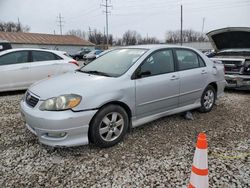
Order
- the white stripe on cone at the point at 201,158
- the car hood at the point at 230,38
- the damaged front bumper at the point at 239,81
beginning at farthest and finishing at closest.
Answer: the car hood at the point at 230,38, the damaged front bumper at the point at 239,81, the white stripe on cone at the point at 201,158

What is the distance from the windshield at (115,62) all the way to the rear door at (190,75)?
90 centimetres

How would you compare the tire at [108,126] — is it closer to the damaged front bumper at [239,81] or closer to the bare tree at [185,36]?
the damaged front bumper at [239,81]

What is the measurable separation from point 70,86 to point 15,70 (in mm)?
4012

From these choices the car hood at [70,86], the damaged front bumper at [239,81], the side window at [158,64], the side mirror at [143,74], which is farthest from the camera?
the damaged front bumper at [239,81]

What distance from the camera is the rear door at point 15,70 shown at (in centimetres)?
621

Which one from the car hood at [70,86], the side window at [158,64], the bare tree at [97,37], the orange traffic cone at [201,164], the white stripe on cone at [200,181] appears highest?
the bare tree at [97,37]

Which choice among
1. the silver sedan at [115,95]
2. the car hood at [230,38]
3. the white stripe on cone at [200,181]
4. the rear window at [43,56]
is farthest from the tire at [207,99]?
the rear window at [43,56]

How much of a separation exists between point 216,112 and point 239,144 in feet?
5.09

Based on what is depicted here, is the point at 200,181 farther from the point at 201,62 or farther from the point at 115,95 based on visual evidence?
the point at 201,62

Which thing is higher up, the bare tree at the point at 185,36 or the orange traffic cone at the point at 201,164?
the bare tree at the point at 185,36

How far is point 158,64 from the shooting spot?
3857mm

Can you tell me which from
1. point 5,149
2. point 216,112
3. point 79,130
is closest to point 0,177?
point 5,149

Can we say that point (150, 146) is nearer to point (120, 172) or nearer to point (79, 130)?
point (120, 172)

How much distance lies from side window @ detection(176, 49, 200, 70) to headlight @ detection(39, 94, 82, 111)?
218 centimetres
